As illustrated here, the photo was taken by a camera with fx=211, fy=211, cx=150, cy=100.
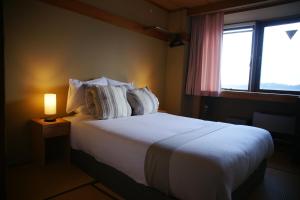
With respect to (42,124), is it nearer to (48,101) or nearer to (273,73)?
(48,101)

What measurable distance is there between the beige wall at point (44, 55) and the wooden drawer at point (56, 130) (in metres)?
0.38

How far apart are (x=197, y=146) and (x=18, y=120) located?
2.00 m

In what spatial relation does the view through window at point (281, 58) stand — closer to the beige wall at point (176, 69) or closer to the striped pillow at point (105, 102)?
the beige wall at point (176, 69)

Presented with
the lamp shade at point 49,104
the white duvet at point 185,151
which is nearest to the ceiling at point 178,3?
the white duvet at point 185,151

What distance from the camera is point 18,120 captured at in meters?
2.37

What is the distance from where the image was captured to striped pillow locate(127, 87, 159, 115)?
283cm

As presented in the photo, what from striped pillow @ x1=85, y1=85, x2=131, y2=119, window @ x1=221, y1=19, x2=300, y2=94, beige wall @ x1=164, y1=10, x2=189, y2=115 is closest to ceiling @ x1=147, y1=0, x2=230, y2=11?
beige wall @ x1=164, y1=10, x2=189, y2=115

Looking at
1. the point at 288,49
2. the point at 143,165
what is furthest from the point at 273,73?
the point at 143,165

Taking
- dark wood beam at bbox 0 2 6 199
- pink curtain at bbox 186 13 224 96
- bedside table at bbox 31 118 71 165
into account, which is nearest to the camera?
dark wood beam at bbox 0 2 6 199

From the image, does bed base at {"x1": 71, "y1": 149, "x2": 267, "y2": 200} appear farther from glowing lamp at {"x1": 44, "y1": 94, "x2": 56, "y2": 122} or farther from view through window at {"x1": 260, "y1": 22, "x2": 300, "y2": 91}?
view through window at {"x1": 260, "y1": 22, "x2": 300, "y2": 91}

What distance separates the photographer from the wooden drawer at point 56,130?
2239mm

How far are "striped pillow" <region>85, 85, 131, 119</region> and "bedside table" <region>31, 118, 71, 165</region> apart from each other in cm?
35

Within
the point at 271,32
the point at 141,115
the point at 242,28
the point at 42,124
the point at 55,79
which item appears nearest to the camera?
the point at 42,124

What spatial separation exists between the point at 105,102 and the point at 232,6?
2.56 m
